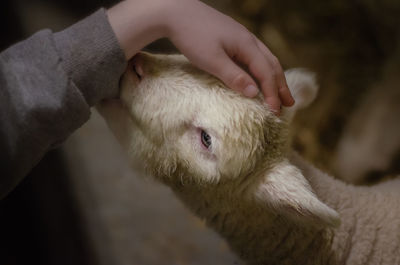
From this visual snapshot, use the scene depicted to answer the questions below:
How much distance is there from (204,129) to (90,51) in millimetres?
262

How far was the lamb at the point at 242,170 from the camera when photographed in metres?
0.79

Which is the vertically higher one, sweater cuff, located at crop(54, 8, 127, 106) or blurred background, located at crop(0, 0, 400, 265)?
sweater cuff, located at crop(54, 8, 127, 106)

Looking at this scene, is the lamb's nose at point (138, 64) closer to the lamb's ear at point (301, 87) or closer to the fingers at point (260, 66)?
the fingers at point (260, 66)

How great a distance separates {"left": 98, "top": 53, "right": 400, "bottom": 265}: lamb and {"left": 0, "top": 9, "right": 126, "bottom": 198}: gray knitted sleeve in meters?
0.09

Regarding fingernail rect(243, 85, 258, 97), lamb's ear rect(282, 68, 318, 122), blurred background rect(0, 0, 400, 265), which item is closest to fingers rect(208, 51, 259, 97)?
fingernail rect(243, 85, 258, 97)

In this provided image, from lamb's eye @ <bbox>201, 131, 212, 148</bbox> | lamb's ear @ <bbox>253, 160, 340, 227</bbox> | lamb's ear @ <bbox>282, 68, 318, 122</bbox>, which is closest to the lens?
lamb's ear @ <bbox>253, 160, 340, 227</bbox>

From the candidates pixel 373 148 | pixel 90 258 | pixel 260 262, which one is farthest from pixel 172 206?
pixel 373 148

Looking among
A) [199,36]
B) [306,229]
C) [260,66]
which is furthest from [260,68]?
[306,229]

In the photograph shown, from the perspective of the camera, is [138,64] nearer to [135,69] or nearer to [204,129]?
[135,69]

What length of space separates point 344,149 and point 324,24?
54cm

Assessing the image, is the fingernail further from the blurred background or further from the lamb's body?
the blurred background

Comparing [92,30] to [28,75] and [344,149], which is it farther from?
[344,149]

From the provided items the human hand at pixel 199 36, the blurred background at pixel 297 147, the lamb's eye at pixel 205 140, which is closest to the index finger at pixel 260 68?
the human hand at pixel 199 36

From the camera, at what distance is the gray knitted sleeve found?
0.72 m
